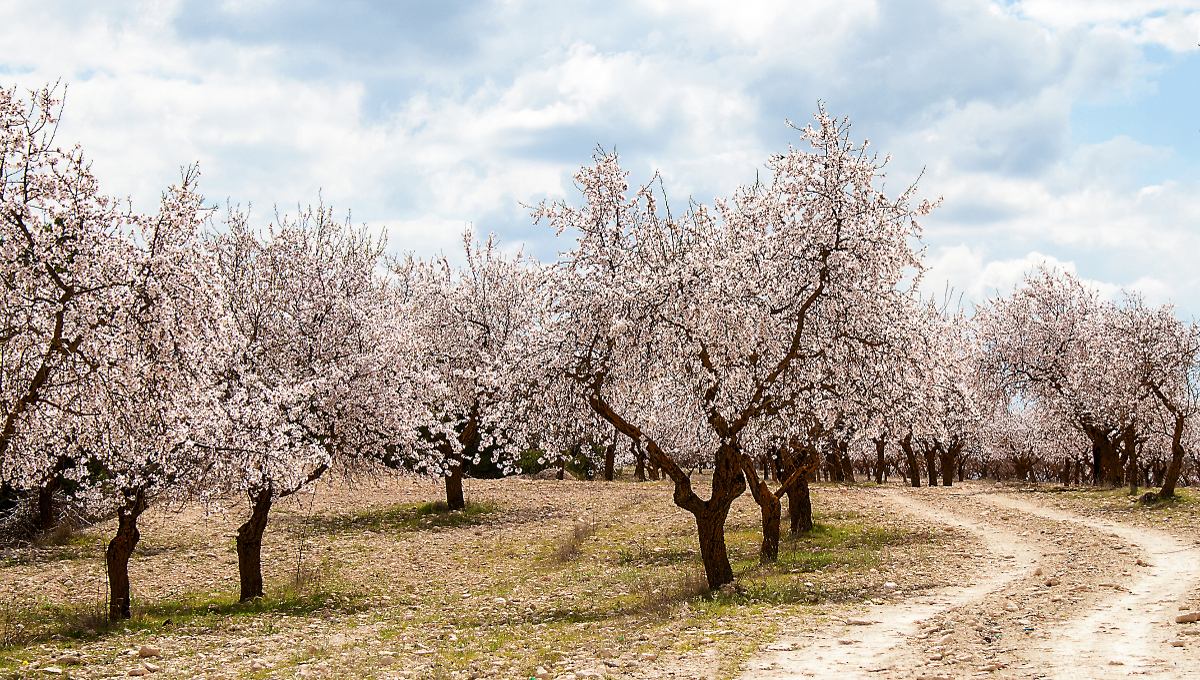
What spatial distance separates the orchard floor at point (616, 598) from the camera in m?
12.4

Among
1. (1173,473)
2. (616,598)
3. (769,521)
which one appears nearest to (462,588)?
(616,598)

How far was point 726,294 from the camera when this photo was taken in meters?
16.9

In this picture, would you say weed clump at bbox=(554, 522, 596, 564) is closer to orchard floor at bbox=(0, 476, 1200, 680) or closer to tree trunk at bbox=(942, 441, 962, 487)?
orchard floor at bbox=(0, 476, 1200, 680)

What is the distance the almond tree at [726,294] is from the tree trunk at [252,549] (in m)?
9.26

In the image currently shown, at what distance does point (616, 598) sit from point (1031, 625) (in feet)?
29.2

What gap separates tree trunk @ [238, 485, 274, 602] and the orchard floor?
22.9 inches

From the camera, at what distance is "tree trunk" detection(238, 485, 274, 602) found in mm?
21016

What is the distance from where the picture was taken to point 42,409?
13.8 meters

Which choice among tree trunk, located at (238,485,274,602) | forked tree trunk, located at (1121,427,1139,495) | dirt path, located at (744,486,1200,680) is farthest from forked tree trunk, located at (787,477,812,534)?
forked tree trunk, located at (1121,427,1139,495)

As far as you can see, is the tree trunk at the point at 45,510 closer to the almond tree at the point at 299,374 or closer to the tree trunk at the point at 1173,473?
the almond tree at the point at 299,374

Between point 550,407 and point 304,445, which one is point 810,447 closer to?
point 550,407

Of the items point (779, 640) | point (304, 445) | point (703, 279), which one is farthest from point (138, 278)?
point (779, 640)

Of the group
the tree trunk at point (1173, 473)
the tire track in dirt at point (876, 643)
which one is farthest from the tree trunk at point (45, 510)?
the tree trunk at point (1173, 473)

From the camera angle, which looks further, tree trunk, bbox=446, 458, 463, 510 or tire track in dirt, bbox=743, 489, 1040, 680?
tree trunk, bbox=446, 458, 463, 510
